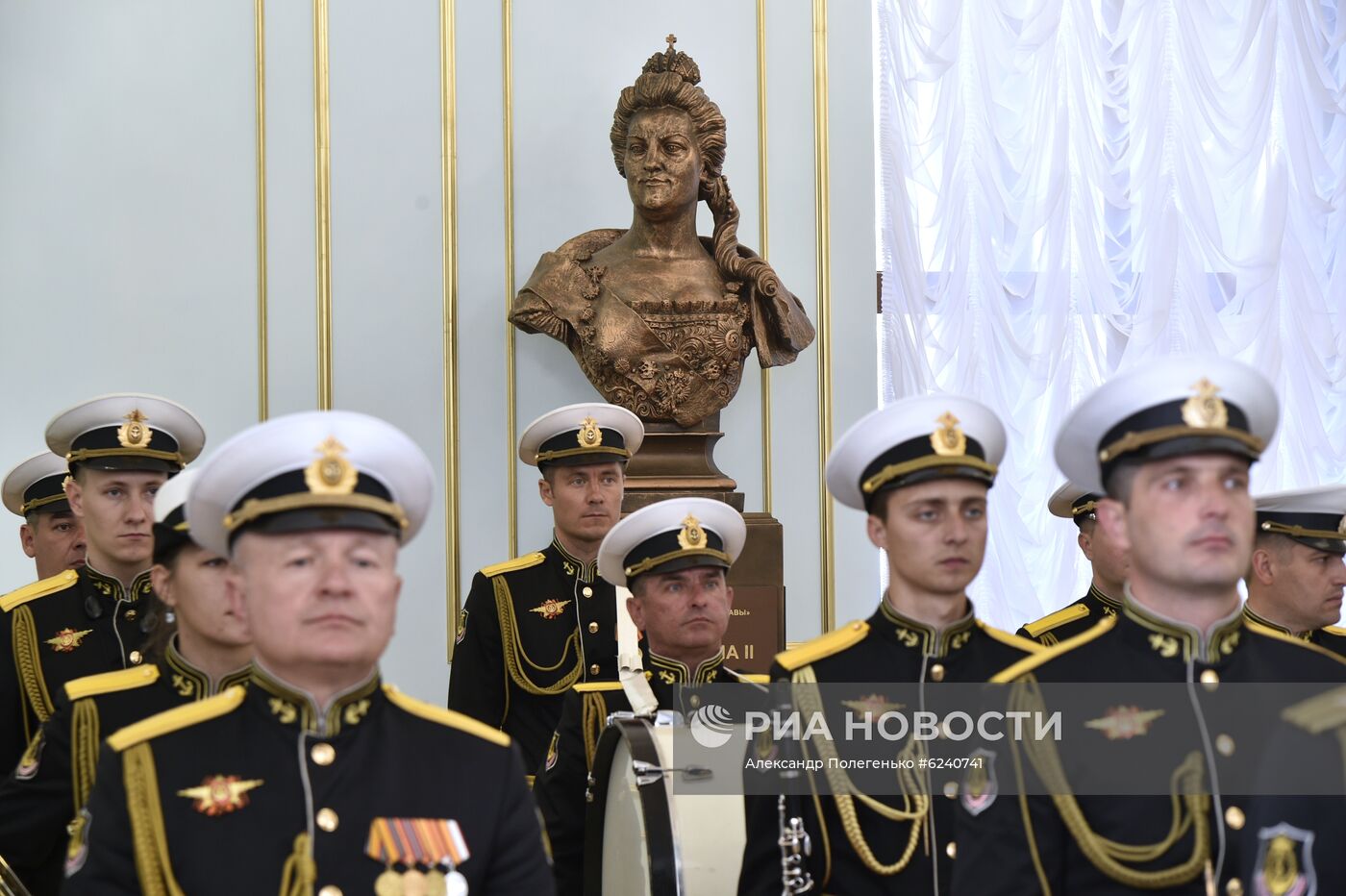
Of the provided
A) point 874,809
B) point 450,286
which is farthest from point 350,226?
point 874,809

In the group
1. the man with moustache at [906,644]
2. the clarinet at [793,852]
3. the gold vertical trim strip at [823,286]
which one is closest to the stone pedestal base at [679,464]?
the gold vertical trim strip at [823,286]

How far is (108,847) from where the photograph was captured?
1961 millimetres

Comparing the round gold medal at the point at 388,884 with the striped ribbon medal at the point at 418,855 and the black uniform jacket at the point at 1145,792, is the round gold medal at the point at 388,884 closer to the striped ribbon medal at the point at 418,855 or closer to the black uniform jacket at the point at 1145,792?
the striped ribbon medal at the point at 418,855

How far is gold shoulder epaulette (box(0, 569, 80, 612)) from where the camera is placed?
11.1 feet

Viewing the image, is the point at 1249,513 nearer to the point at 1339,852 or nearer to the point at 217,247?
the point at 1339,852

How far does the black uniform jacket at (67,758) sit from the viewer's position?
8.38ft

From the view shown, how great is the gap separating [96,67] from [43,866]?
4227 millimetres

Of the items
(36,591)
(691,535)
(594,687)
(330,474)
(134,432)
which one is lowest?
(594,687)

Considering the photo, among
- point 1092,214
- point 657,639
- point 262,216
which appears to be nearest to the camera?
point 657,639

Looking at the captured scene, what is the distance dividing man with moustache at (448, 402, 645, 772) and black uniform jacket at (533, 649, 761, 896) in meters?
0.60

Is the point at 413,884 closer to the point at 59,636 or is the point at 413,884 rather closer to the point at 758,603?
the point at 59,636

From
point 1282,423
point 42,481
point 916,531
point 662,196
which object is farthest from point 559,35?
point 916,531

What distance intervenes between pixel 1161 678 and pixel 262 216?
4752 mm
